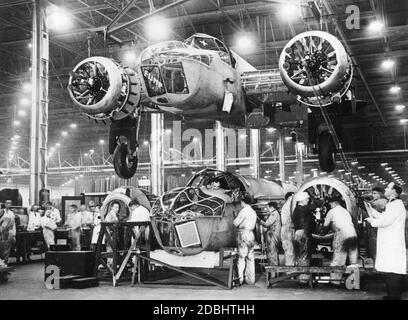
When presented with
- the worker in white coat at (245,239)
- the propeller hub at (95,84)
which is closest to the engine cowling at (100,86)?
the propeller hub at (95,84)

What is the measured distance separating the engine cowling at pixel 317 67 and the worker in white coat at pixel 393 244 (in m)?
3.34

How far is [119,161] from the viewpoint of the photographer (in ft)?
47.0

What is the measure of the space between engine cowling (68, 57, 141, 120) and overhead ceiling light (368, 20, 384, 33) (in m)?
13.7

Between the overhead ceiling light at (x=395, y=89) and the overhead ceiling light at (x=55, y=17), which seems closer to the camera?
the overhead ceiling light at (x=55, y=17)

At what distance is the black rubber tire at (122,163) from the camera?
14.3 m

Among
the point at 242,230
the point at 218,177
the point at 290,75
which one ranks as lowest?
the point at 242,230

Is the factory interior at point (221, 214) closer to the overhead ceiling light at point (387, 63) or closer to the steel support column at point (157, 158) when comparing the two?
the overhead ceiling light at point (387, 63)

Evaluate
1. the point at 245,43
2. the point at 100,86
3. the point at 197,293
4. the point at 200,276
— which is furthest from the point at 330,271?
the point at 245,43

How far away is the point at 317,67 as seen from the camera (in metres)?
12.0

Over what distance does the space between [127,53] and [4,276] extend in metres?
17.7

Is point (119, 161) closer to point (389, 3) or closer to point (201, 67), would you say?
point (201, 67)

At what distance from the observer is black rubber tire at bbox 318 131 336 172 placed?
45.9ft

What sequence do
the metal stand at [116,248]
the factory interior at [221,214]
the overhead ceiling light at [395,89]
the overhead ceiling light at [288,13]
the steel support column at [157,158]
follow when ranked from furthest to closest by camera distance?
the overhead ceiling light at [395,89] → the steel support column at [157,158] → the overhead ceiling light at [288,13] → the metal stand at [116,248] → the factory interior at [221,214]
